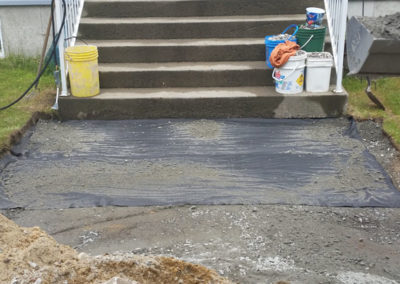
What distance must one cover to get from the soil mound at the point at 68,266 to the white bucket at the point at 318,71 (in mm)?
4078

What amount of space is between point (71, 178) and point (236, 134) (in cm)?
197

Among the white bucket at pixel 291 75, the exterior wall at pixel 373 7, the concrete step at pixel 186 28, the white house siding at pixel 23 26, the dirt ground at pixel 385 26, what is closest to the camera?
the dirt ground at pixel 385 26

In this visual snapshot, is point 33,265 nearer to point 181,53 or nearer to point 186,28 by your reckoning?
point 181,53

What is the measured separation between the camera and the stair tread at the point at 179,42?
7.69m

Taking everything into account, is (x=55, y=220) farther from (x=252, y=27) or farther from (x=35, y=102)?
(x=252, y=27)

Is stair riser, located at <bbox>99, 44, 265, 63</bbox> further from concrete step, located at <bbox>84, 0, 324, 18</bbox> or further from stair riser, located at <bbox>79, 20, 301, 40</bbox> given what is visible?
concrete step, located at <bbox>84, 0, 324, 18</bbox>

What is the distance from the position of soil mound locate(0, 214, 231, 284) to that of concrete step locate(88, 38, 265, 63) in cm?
442

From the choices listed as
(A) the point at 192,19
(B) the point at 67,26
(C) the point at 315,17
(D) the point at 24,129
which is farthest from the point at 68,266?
(A) the point at 192,19

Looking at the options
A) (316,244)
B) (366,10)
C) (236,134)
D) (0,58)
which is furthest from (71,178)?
(366,10)

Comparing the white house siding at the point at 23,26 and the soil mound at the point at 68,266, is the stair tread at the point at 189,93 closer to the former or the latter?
the white house siding at the point at 23,26

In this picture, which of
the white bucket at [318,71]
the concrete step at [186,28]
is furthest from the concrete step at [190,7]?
the white bucket at [318,71]

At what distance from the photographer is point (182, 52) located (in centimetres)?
766

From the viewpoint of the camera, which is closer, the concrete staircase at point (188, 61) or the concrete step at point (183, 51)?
the concrete staircase at point (188, 61)

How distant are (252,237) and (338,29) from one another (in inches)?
151
